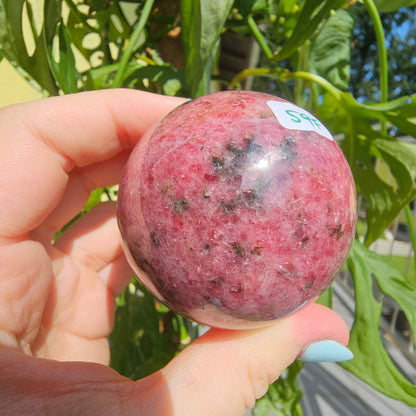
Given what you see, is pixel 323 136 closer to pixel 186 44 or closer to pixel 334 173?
pixel 334 173

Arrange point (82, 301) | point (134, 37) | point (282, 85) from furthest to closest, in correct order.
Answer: point (282, 85) < point (82, 301) < point (134, 37)

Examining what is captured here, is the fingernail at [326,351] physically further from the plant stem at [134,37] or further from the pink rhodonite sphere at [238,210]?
the plant stem at [134,37]

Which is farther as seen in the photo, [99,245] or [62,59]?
[99,245]

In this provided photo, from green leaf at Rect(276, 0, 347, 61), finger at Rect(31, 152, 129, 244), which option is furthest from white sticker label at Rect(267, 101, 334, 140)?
finger at Rect(31, 152, 129, 244)

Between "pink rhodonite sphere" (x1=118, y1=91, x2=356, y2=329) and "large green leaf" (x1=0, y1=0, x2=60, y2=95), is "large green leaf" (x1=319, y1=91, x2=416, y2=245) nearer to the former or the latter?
"pink rhodonite sphere" (x1=118, y1=91, x2=356, y2=329)

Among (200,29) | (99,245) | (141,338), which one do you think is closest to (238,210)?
(200,29)

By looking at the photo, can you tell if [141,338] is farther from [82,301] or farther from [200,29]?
[200,29]

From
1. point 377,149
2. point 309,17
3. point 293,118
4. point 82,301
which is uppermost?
point 309,17
